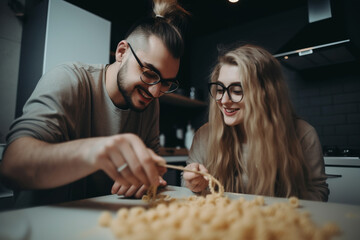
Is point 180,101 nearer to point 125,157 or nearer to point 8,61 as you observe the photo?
point 8,61

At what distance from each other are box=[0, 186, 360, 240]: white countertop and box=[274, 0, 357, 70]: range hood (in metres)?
1.70

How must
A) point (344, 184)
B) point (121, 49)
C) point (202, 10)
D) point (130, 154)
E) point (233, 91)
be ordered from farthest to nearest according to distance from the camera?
point (202, 10) → point (344, 184) → point (233, 91) → point (121, 49) → point (130, 154)

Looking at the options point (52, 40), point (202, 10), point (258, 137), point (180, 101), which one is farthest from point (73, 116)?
point (202, 10)

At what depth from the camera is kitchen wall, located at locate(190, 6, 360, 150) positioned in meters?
2.40

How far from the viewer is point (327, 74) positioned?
255cm

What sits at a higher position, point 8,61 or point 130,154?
point 8,61

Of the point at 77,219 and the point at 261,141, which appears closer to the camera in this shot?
the point at 77,219

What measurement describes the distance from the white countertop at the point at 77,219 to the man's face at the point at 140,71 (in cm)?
47

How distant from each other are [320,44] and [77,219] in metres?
2.16

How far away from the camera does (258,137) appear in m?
1.24

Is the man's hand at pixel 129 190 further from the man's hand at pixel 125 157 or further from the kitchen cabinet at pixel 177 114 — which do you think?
the kitchen cabinet at pixel 177 114

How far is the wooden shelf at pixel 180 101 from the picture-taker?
2.82 m

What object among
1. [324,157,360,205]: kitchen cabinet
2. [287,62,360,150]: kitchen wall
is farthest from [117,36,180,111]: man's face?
[287,62,360,150]: kitchen wall

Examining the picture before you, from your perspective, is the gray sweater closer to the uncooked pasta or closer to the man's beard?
the man's beard
